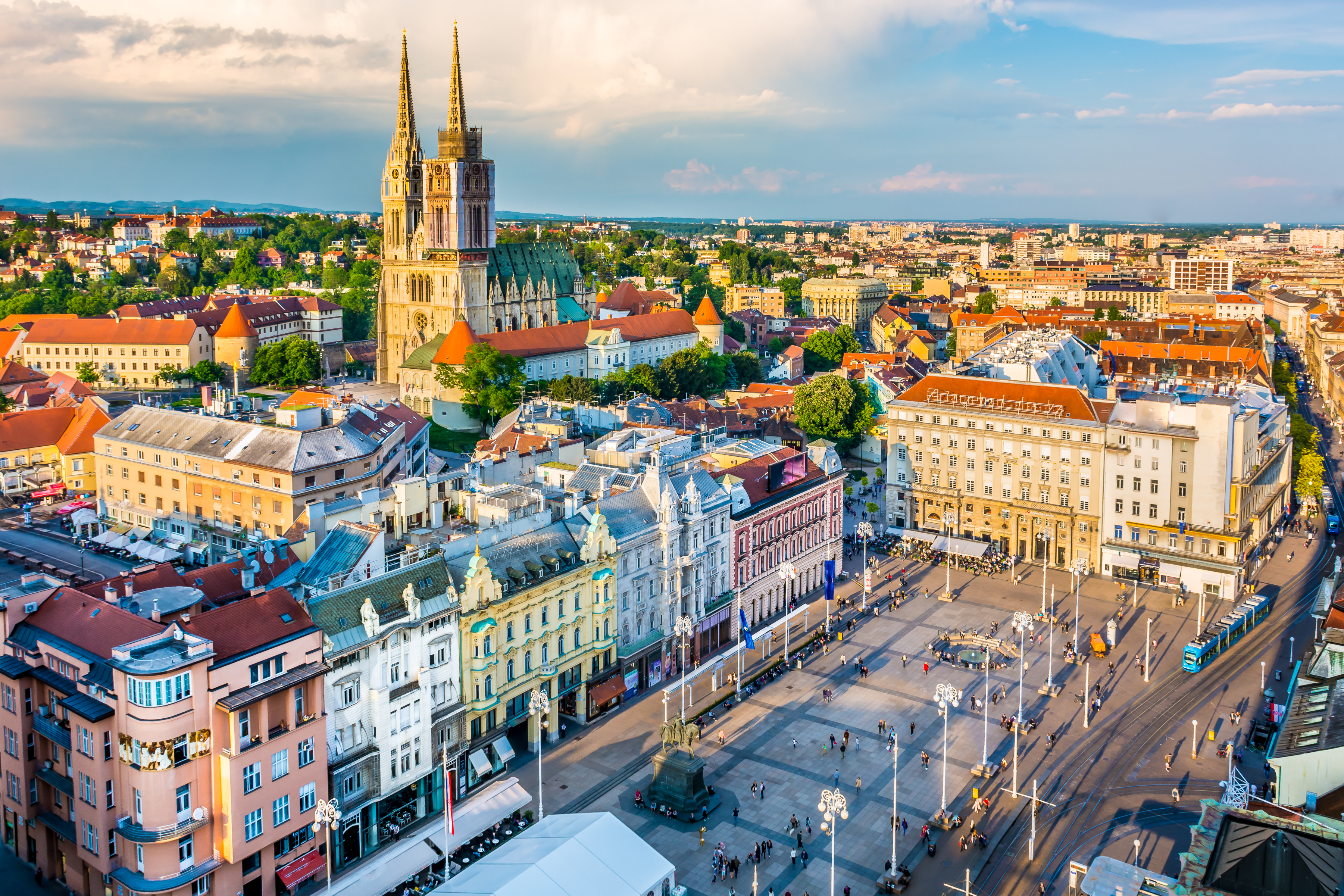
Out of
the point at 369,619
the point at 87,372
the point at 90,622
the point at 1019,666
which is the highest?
the point at 87,372

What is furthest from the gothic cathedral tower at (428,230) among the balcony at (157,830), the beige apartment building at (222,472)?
the balcony at (157,830)

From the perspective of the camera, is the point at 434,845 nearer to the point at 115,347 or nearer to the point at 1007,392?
the point at 1007,392

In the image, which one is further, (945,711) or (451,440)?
(451,440)

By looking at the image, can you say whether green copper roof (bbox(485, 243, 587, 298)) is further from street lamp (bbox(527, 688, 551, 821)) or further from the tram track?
the tram track

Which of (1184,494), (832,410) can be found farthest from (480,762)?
(832,410)

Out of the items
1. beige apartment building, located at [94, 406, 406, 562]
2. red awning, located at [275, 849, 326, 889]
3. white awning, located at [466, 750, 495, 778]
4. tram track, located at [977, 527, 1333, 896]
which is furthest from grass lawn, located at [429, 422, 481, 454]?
red awning, located at [275, 849, 326, 889]
